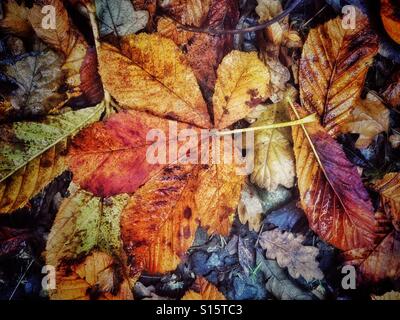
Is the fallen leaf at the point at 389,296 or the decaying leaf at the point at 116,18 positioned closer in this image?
the decaying leaf at the point at 116,18

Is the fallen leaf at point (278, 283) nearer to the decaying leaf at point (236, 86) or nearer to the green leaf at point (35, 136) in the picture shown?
the decaying leaf at point (236, 86)

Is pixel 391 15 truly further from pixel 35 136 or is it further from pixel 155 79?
pixel 35 136

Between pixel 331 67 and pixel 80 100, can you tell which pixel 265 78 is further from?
pixel 80 100

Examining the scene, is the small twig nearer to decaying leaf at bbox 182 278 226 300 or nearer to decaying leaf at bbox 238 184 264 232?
decaying leaf at bbox 238 184 264 232

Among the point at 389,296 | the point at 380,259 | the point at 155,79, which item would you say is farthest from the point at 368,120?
the point at 155,79

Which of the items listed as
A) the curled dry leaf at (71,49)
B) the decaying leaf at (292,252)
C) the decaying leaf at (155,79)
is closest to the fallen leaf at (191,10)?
the decaying leaf at (155,79)
